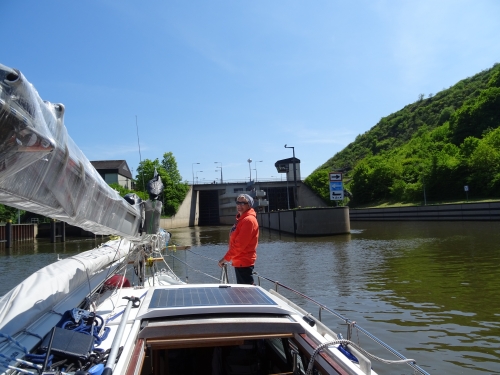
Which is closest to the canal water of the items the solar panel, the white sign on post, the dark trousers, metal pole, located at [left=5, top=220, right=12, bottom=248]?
the solar panel

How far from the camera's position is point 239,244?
549cm

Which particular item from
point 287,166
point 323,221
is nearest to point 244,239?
point 323,221

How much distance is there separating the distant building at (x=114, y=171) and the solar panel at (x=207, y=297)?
6169cm

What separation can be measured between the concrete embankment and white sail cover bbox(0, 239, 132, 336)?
37.6 m

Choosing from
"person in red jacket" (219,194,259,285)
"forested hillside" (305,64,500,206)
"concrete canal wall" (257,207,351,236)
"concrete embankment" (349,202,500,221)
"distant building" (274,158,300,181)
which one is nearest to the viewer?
"person in red jacket" (219,194,259,285)

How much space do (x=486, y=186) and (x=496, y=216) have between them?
12763mm

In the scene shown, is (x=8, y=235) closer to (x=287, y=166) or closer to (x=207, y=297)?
(x=207, y=297)

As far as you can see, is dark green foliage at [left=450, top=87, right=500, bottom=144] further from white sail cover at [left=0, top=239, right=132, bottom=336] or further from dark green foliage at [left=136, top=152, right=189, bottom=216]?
white sail cover at [left=0, top=239, right=132, bottom=336]

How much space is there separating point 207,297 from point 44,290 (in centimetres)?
149

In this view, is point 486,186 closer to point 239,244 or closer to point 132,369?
point 239,244

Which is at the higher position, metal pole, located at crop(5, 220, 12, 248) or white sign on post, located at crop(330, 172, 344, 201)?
white sign on post, located at crop(330, 172, 344, 201)

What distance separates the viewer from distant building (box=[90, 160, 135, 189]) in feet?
216

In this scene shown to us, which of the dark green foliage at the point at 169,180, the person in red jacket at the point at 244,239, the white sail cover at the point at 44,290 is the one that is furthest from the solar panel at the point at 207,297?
the dark green foliage at the point at 169,180

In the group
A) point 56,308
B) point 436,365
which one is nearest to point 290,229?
point 436,365
